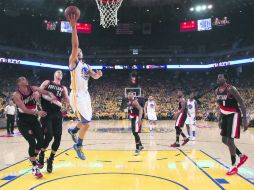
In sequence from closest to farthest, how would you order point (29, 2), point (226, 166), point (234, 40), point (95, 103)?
point (226, 166) → point (29, 2) → point (95, 103) → point (234, 40)

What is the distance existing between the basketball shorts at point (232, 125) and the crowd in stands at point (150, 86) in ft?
75.2

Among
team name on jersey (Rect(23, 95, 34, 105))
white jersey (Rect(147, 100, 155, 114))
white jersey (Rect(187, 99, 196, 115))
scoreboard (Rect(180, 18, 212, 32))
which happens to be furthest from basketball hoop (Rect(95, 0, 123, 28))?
scoreboard (Rect(180, 18, 212, 32))

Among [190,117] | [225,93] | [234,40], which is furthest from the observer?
[234,40]

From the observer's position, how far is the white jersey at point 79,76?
5881mm

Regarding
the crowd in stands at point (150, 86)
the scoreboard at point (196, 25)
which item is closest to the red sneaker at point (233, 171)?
the crowd in stands at point (150, 86)

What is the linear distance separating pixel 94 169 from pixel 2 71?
107 feet

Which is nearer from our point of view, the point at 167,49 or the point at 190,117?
the point at 190,117

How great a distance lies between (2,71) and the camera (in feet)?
118

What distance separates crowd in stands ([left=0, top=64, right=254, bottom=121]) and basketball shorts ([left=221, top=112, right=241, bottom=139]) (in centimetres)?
2292

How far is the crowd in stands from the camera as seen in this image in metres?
32.1

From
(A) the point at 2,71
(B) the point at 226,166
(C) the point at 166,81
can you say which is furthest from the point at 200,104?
(B) the point at 226,166

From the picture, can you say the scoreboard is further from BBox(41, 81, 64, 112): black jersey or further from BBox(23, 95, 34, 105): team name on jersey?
BBox(23, 95, 34, 105): team name on jersey

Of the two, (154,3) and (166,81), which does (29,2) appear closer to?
(154,3)

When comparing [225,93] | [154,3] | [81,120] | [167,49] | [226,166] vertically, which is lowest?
[226,166]
